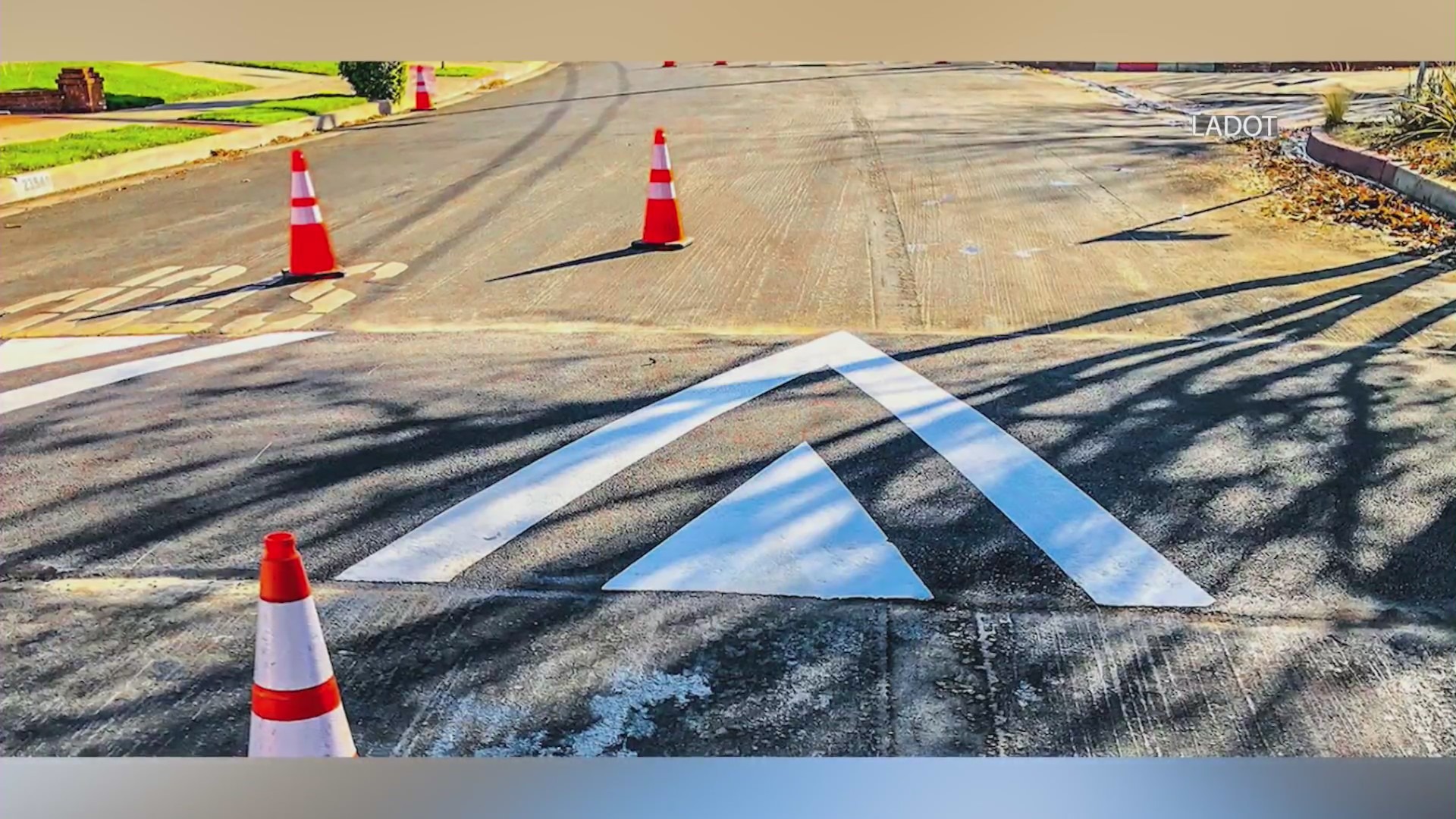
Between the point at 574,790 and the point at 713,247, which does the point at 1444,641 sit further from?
the point at 713,247

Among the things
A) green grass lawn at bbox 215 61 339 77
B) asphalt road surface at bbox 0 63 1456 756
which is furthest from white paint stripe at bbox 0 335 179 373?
green grass lawn at bbox 215 61 339 77

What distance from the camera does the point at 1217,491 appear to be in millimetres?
4184

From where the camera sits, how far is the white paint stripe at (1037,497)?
3557mm

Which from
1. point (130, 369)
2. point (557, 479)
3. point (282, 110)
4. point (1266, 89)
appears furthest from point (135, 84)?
point (1266, 89)

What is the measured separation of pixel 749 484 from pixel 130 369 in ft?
10.3

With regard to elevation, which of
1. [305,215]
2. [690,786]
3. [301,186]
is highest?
[301,186]

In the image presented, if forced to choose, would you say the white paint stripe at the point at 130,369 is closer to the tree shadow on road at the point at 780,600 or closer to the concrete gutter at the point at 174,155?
the tree shadow on road at the point at 780,600

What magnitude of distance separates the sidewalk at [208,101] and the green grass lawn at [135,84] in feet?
0.27

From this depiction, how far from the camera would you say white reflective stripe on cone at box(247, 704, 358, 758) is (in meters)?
2.64

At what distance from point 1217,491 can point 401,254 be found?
5.42 metres

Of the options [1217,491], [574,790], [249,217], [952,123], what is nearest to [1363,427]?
[1217,491]

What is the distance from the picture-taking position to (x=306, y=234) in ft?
23.7

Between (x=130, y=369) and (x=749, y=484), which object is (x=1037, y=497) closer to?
(x=749, y=484)

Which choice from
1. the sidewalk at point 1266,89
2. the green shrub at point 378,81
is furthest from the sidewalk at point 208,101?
the sidewalk at point 1266,89
